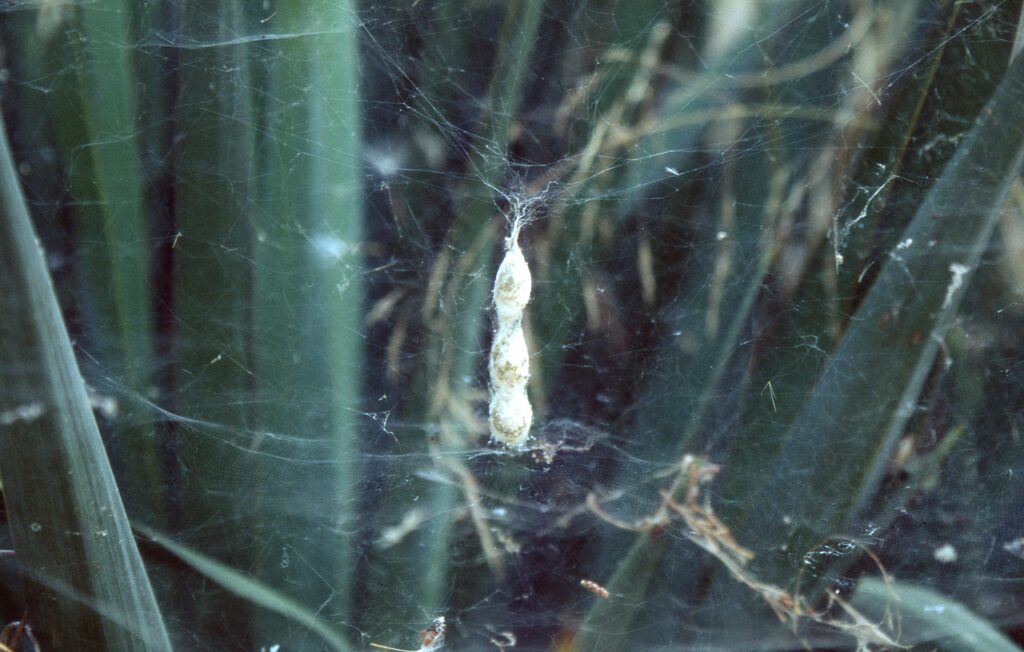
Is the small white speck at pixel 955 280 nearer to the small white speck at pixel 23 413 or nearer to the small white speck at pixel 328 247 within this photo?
the small white speck at pixel 328 247

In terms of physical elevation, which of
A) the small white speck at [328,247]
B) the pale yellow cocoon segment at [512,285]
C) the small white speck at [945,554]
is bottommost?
the small white speck at [945,554]

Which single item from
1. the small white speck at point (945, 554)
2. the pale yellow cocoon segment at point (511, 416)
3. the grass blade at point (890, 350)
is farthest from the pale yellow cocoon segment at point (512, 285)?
the small white speck at point (945, 554)

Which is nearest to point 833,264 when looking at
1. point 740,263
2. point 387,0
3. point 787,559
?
point 740,263

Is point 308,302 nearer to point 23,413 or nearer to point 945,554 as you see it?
point 23,413

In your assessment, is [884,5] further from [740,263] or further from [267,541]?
[267,541]

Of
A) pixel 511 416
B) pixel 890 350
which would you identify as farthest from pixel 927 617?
pixel 511 416

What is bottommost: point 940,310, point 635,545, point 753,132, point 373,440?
point 635,545

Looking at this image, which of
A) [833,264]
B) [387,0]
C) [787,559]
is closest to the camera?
[387,0]

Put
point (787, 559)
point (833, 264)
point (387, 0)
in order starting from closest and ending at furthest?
point (387, 0) → point (833, 264) → point (787, 559)
